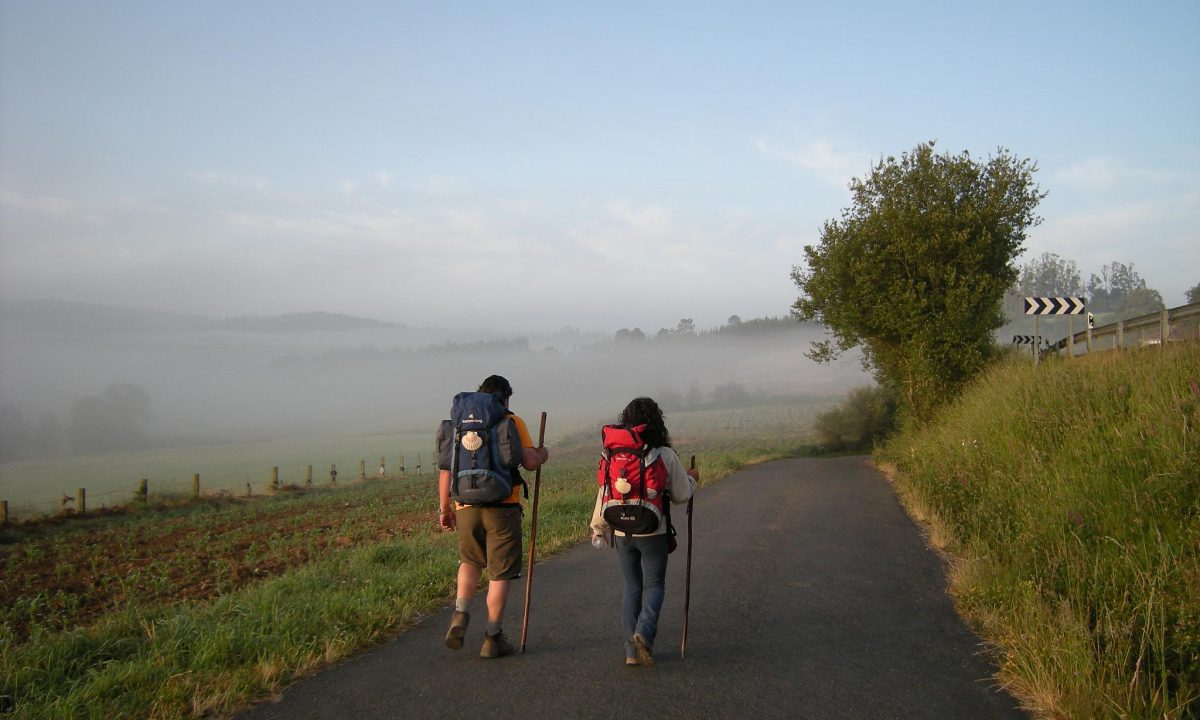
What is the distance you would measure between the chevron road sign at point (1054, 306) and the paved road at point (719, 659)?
13.9 m

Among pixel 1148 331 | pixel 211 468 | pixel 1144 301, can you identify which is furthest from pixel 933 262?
pixel 1144 301

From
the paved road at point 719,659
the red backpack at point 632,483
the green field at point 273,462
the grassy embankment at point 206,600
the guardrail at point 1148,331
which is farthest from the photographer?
the green field at point 273,462

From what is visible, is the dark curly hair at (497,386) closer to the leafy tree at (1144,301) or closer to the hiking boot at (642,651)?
the hiking boot at (642,651)

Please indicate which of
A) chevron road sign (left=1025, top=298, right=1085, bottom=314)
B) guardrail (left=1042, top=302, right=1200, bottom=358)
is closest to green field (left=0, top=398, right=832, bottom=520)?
chevron road sign (left=1025, top=298, right=1085, bottom=314)

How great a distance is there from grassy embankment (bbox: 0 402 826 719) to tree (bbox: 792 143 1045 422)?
6946 mm

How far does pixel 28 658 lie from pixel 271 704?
7.54ft

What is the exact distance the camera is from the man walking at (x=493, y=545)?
18.2 ft

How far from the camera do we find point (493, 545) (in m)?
5.59

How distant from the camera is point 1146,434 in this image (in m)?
7.58

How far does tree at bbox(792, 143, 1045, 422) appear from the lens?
21953 millimetres

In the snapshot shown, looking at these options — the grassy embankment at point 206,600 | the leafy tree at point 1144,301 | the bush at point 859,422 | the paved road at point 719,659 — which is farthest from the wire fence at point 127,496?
the leafy tree at point 1144,301

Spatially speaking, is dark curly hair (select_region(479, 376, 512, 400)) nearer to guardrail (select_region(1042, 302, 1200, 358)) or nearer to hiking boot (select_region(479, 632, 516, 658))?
hiking boot (select_region(479, 632, 516, 658))

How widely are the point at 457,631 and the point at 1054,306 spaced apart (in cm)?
2005

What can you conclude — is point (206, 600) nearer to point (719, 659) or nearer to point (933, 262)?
point (719, 659)
